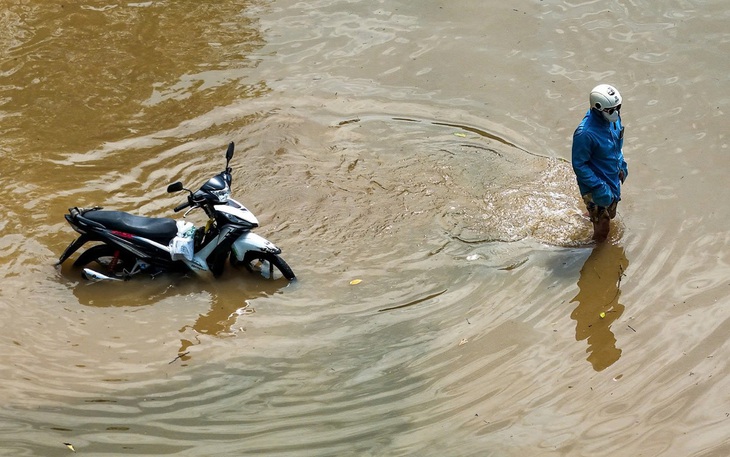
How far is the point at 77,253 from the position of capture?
7.78 metres

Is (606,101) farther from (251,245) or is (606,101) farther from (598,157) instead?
(251,245)

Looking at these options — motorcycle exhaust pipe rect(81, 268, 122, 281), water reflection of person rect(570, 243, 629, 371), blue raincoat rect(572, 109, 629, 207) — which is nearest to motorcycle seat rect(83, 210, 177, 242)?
motorcycle exhaust pipe rect(81, 268, 122, 281)

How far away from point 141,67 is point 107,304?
15.5ft

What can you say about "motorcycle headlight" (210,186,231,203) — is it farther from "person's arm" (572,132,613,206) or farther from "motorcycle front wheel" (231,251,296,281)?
"person's arm" (572,132,613,206)

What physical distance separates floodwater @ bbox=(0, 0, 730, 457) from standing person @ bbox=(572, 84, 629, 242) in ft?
1.74

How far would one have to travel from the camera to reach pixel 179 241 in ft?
24.1

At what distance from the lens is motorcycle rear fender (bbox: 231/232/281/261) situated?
717 cm

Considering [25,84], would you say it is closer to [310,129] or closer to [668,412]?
[310,129]

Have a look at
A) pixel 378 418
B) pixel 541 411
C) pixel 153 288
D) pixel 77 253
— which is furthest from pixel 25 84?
pixel 541 411

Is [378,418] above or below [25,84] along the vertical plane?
below

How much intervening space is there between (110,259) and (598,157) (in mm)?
4751

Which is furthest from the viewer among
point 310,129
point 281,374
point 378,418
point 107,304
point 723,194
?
point 310,129

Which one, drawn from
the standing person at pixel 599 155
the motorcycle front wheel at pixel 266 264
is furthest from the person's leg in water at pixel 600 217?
the motorcycle front wheel at pixel 266 264

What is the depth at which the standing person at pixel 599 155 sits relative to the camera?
24.2 feet
